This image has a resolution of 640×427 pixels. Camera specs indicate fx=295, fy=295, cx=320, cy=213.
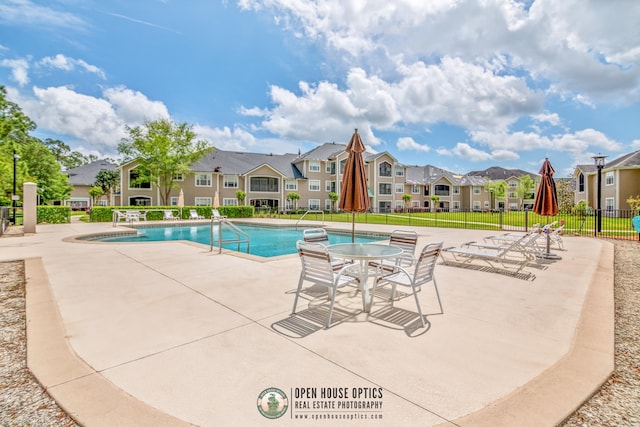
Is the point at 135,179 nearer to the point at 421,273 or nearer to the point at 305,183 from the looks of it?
the point at 305,183

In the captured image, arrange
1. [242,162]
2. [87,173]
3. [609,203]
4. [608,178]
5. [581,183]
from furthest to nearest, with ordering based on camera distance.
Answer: [87,173]
[242,162]
[581,183]
[608,178]
[609,203]

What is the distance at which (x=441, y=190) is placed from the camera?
52125mm

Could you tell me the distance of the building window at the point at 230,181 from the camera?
37.6 metres

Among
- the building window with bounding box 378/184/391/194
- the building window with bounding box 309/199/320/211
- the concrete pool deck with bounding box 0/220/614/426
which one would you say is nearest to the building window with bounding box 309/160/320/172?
the building window with bounding box 309/199/320/211

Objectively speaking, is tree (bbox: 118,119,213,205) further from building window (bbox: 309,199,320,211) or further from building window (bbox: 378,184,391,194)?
building window (bbox: 378,184,391,194)

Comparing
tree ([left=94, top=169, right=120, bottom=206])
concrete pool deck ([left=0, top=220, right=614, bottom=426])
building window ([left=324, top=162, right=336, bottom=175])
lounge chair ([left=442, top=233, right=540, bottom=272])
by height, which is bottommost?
concrete pool deck ([left=0, top=220, right=614, bottom=426])

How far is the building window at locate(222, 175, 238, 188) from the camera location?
123ft

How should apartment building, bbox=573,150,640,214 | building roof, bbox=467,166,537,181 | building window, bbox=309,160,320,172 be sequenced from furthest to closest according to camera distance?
building roof, bbox=467,166,537,181 < building window, bbox=309,160,320,172 < apartment building, bbox=573,150,640,214

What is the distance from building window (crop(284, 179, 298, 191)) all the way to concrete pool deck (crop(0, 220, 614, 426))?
3565cm

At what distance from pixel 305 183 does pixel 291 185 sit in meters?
2.11

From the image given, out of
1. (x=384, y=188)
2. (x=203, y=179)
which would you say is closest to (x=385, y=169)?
(x=384, y=188)

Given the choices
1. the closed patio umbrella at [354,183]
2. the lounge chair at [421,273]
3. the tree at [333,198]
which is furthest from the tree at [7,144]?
the tree at [333,198]

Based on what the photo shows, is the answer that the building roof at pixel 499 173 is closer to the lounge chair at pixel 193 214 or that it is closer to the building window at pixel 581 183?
the building window at pixel 581 183

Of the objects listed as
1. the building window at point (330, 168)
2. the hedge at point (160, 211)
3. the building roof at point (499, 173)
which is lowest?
the hedge at point (160, 211)
